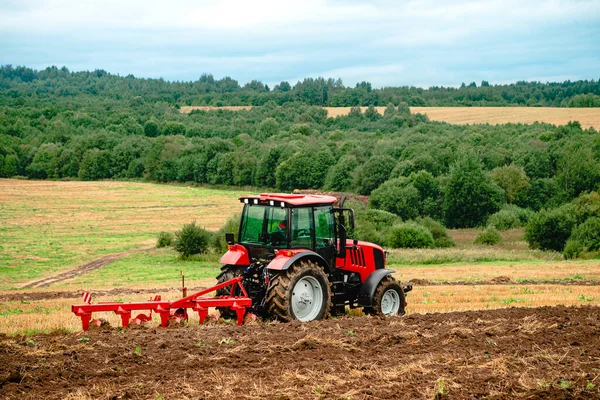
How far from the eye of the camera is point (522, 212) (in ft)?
225

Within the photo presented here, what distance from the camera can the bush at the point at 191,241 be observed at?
44.6m

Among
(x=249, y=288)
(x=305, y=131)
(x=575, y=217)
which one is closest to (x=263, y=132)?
(x=305, y=131)

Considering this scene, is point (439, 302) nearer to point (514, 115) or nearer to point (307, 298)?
point (307, 298)

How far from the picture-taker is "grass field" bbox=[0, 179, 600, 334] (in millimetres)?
20141

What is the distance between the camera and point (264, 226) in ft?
45.2

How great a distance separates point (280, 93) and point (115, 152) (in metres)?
85.4

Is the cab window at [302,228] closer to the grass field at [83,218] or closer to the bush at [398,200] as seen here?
the grass field at [83,218]

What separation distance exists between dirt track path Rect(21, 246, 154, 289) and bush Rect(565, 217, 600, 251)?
1130 inches

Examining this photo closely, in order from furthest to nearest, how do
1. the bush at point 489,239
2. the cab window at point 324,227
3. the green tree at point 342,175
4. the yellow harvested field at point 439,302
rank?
the green tree at point 342,175
the bush at point 489,239
the yellow harvested field at point 439,302
the cab window at point 324,227

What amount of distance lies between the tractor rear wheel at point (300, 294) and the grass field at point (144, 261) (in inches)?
162

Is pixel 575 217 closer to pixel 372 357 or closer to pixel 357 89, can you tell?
pixel 372 357

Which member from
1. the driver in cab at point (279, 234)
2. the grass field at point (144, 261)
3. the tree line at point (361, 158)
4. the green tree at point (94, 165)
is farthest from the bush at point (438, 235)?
the green tree at point (94, 165)

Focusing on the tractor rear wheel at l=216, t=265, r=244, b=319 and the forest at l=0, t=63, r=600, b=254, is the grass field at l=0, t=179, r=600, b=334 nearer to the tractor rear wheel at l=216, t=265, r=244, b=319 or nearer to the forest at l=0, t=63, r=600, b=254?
the tractor rear wheel at l=216, t=265, r=244, b=319

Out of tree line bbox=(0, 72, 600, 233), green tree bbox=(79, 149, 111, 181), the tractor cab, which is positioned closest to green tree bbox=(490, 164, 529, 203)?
tree line bbox=(0, 72, 600, 233)
